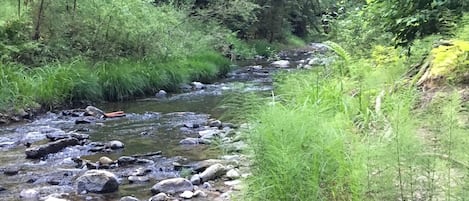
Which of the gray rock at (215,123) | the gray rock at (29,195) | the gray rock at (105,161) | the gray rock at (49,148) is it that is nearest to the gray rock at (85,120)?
the gray rock at (49,148)

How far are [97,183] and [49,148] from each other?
1.97 m

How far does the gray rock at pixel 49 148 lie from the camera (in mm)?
7574

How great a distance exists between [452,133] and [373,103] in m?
2.07

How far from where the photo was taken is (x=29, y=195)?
5887 mm

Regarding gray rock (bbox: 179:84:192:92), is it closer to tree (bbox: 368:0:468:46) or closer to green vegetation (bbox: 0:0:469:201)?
green vegetation (bbox: 0:0:469:201)

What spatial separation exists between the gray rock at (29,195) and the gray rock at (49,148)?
1622mm

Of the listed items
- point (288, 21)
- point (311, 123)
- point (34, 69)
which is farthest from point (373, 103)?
point (288, 21)

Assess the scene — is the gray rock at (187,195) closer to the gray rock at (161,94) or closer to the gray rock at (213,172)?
the gray rock at (213,172)

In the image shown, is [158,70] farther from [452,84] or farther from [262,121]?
[262,121]

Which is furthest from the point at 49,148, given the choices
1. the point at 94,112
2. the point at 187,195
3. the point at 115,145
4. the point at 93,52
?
the point at 93,52

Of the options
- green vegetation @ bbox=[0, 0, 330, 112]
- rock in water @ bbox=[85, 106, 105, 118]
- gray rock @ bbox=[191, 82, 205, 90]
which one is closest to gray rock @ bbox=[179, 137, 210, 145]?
rock in water @ bbox=[85, 106, 105, 118]

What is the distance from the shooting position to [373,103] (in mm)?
5047

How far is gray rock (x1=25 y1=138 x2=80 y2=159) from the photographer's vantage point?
757 cm

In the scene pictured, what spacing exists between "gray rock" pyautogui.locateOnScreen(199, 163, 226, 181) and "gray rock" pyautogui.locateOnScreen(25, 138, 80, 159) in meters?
2.45
